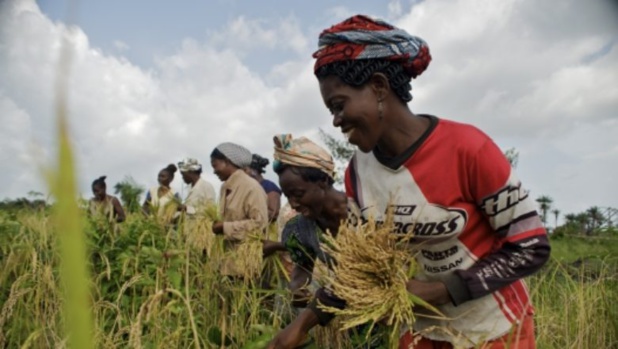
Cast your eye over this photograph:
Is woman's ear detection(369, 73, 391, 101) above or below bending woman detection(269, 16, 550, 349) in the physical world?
above

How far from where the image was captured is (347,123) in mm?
1497

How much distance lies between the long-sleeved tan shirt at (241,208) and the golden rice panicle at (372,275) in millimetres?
2514

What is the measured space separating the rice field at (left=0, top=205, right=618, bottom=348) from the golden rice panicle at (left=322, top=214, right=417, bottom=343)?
2.29 ft

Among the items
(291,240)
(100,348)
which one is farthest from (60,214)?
(291,240)

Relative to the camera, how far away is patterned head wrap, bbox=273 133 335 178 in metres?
2.65

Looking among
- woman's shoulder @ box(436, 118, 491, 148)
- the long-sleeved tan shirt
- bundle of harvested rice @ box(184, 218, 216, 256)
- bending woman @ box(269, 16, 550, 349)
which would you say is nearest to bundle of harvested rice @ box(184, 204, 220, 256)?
bundle of harvested rice @ box(184, 218, 216, 256)

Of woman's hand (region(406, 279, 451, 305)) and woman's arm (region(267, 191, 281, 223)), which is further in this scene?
woman's arm (region(267, 191, 281, 223))

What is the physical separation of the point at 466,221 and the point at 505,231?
94 mm

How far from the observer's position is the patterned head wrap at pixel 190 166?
225 inches

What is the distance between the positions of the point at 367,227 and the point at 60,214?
122cm

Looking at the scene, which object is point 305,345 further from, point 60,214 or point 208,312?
point 60,214

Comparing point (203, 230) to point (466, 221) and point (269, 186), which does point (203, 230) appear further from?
point (466, 221)

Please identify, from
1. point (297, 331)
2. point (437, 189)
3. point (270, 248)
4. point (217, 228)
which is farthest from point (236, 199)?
point (437, 189)

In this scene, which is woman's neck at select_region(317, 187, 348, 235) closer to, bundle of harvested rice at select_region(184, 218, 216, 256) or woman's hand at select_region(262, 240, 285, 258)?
woman's hand at select_region(262, 240, 285, 258)
